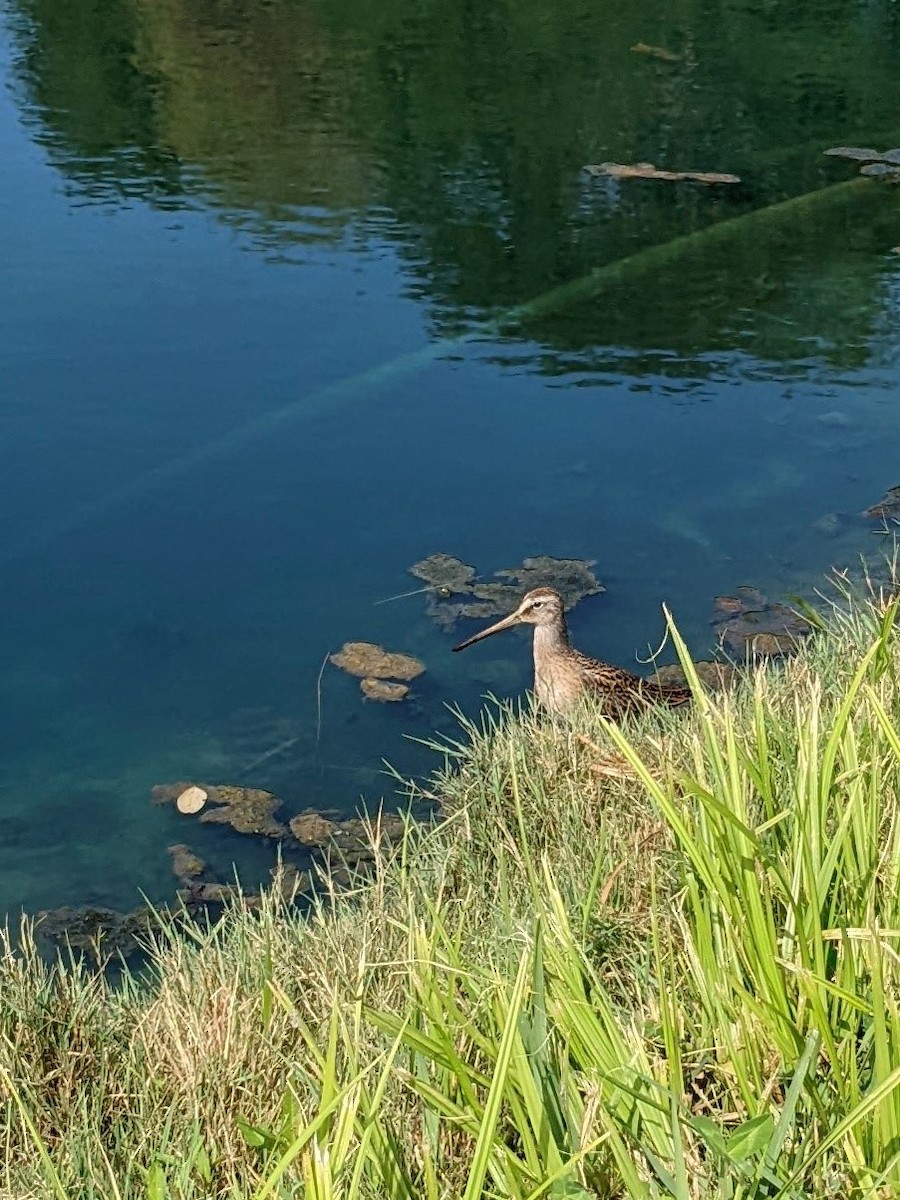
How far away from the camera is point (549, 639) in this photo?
5059 millimetres

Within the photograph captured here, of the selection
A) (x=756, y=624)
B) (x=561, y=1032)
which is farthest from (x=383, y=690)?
(x=561, y=1032)

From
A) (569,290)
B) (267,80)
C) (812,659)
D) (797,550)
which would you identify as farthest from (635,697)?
(267,80)

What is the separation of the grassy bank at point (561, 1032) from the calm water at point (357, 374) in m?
1.89

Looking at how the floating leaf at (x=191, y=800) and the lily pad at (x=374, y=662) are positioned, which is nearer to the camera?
the floating leaf at (x=191, y=800)

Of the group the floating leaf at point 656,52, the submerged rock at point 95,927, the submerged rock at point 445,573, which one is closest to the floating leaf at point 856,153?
the floating leaf at point 656,52

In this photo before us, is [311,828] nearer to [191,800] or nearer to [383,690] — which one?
→ [191,800]

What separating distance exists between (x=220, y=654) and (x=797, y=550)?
225 cm

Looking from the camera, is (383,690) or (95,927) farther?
(383,690)

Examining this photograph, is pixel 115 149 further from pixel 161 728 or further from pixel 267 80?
pixel 161 728

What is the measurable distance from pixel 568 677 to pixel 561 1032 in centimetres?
284

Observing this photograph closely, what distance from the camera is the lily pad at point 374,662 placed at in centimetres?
552

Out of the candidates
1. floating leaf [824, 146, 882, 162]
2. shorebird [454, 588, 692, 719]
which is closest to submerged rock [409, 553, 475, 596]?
shorebird [454, 588, 692, 719]

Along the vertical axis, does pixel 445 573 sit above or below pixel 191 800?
above

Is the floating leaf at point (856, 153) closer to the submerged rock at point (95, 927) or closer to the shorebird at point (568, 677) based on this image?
the shorebird at point (568, 677)
